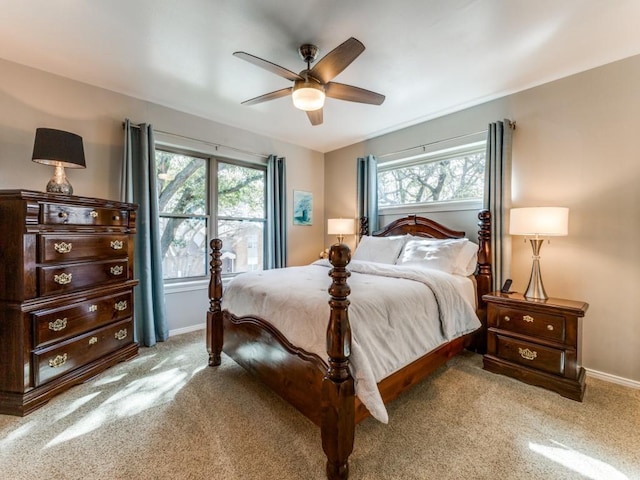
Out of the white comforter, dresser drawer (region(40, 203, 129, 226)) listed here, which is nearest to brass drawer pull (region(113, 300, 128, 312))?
dresser drawer (region(40, 203, 129, 226))

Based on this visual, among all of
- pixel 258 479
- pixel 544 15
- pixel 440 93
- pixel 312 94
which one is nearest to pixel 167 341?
pixel 258 479

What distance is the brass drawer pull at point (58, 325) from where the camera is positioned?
2.03 m

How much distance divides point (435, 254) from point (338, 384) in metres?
1.97

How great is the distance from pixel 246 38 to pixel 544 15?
6.56 feet

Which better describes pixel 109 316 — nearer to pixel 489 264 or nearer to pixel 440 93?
pixel 489 264

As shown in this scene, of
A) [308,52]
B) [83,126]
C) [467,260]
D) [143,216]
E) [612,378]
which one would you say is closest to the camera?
→ [308,52]

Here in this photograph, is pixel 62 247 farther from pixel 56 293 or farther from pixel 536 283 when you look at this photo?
pixel 536 283

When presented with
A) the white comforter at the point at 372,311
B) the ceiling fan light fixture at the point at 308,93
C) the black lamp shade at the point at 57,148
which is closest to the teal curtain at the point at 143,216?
the black lamp shade at the point at 57,148

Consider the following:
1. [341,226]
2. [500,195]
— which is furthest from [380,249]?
[500,195]

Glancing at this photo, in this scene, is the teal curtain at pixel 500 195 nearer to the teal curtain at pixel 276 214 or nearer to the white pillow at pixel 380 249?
the white pillow at pixel 380 249

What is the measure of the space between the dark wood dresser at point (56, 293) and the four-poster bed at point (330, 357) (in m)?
0.86

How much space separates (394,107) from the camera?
3.28 meters

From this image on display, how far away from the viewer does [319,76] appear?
6.68 ft

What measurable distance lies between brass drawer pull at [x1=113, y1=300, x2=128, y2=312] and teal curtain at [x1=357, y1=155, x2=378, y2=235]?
286 centimetres
